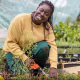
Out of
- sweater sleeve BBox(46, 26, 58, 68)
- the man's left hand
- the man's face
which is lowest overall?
the man's left hand

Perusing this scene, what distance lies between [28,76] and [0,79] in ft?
0.96

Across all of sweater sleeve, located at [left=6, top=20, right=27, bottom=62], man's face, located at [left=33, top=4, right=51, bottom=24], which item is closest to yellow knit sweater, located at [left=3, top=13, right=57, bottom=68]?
sweater sleeve, located at [left=6, top=20, right=27, bottom=62]

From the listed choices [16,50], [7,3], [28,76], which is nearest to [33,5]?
[7,3]

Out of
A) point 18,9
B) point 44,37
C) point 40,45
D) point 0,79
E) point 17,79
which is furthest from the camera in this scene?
point 18,9

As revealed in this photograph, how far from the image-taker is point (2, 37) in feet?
9.20

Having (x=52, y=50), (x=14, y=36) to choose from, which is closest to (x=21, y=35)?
(x=14, y=36)

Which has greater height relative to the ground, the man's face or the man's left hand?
the man's face

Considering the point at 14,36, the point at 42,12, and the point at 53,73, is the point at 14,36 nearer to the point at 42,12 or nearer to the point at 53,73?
the point at 42,12

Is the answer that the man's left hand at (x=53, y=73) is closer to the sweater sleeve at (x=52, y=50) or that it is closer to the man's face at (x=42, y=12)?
the sweater sleeve at (x=52, y=50)

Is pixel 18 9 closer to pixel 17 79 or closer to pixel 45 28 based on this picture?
pixel 45 28

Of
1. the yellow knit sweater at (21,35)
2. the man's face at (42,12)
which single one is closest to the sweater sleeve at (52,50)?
the yellow knit sweater at (21,35)

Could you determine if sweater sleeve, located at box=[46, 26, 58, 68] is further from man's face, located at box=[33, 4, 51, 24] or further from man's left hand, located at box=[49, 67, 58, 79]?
man's face, located at box=[33, 4, 51, 24]

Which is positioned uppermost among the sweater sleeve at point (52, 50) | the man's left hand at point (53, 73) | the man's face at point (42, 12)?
the man's face at point (42, 12)

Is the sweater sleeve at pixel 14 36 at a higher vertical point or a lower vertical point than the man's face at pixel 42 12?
lower
